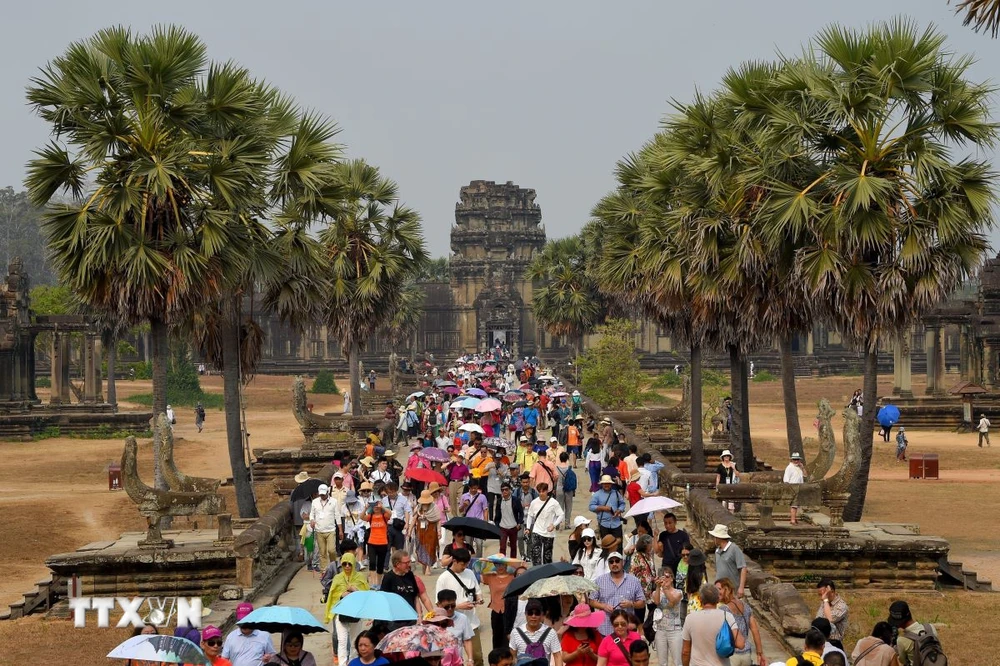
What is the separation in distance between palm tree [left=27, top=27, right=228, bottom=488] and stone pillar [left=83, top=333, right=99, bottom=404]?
33.8 meters

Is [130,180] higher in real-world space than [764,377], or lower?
higher

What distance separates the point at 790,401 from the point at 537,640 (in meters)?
14.8

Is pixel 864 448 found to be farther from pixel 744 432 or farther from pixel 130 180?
pixel 130 180

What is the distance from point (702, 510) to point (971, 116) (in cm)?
640

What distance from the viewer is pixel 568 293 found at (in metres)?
59.3

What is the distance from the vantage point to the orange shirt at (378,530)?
1647 cm

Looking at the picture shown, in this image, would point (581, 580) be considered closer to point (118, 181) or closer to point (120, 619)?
point (120, 619)

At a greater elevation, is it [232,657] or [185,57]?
[185,57]

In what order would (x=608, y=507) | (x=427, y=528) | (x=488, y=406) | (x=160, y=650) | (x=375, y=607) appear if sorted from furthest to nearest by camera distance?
1. (x=488, y=406)
2. (x=427, y=528)
3. (x=608, y=507)
4. (x=375, y=607)
5. (x=160, y=650)

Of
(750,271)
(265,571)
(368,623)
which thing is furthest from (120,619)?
(750,271)

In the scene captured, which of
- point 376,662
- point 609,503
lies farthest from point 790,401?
point 376,662

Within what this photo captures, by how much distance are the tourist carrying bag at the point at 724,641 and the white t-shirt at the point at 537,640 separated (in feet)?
3.78

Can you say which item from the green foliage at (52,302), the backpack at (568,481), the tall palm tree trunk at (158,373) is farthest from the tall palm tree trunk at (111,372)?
the backpack at (568,481)

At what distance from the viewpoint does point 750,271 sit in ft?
71.4
